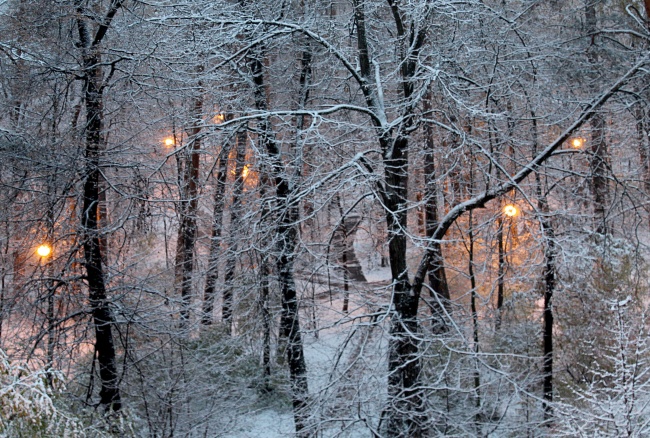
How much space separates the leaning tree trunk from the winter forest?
41 millimetres

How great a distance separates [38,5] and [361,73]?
4.76m

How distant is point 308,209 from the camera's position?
10.1 m

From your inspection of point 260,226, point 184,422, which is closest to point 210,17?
point 260,226

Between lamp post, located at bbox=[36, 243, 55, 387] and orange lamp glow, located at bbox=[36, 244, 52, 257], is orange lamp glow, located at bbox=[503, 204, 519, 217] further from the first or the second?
orange lamp glow, located at bbox=[36, 244, 52, 257]

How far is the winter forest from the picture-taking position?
791cm

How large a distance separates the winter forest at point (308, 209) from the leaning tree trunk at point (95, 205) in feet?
0.14

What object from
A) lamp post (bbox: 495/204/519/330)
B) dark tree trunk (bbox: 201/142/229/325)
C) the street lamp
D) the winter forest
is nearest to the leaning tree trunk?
the winter forest

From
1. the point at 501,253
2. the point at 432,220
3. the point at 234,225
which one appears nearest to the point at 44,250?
the point at 234,225

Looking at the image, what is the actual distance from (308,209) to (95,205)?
3404 mm

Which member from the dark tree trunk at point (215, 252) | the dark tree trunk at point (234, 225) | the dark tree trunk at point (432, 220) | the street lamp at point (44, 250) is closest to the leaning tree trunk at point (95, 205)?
the street lamp at point (44, 250)

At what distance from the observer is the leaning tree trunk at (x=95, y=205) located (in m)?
9.01

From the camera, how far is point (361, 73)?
31.6ft

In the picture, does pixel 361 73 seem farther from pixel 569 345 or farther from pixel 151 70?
pixel 569 345

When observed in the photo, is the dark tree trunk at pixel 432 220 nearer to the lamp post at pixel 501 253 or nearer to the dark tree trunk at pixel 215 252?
the lamp post at pixel 501 253
